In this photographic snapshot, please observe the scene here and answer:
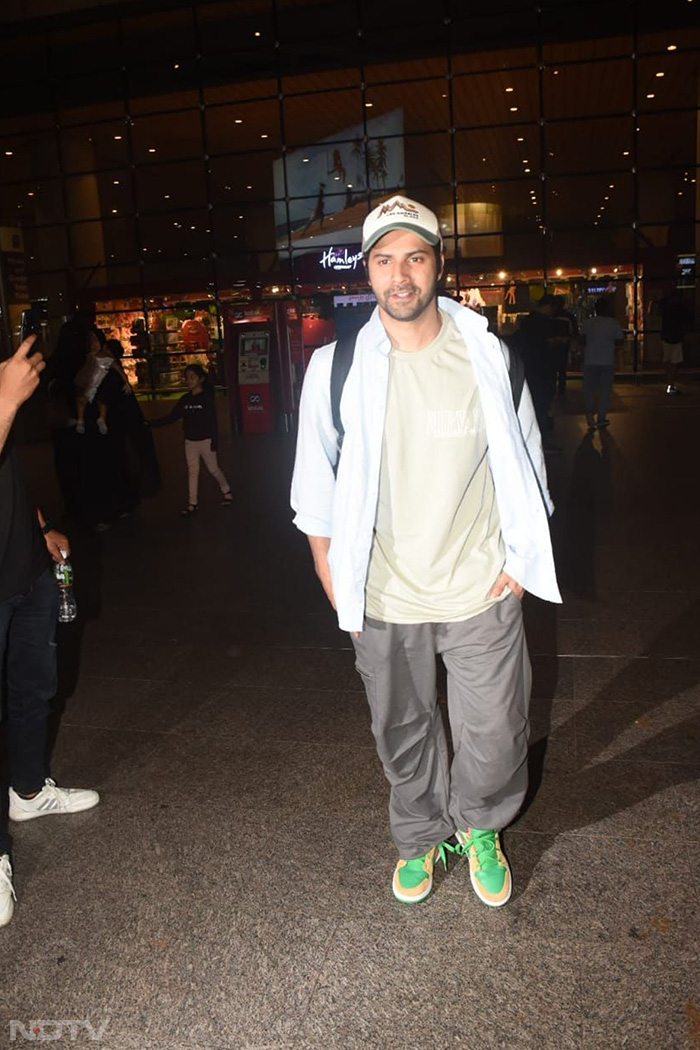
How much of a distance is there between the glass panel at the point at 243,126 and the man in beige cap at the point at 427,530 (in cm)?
1945

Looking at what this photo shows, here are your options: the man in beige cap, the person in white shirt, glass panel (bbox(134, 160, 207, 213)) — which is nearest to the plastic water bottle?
the man in beige cap

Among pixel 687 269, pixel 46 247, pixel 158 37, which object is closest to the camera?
pixel 158 37

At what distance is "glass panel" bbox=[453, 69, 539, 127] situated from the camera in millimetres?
19406

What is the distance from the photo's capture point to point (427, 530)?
271cm

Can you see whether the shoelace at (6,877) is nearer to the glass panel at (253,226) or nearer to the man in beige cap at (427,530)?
the man in beige cap at (427,530)

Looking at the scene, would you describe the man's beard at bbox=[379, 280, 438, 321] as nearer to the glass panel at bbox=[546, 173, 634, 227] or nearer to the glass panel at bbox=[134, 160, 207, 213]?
the glass panel at bbox=[546, 173, 634, 227]

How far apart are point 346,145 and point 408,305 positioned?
19.1m

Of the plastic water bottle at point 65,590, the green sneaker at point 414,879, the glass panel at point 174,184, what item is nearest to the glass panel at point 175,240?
the glass panel at point 174,184

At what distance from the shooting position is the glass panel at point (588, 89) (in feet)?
62.7

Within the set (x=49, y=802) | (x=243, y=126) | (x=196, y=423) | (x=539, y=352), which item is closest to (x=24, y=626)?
(x=49, y=802)

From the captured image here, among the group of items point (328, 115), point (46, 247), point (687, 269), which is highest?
point (328, 115)

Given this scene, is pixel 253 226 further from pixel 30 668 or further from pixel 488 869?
pixel 488 869

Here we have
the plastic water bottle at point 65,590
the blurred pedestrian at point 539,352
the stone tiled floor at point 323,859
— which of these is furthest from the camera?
the blurred pedestrian at point 539,352

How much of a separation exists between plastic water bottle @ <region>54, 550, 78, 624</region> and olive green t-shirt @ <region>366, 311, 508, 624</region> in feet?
4.31
